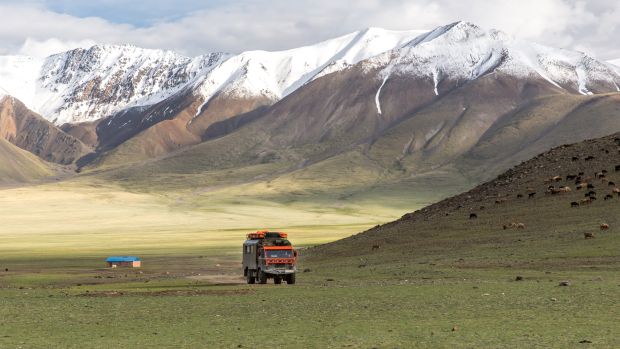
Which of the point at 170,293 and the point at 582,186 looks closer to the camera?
the point at 170,293

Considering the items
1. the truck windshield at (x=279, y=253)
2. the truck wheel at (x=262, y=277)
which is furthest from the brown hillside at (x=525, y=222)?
the truck wheel at (x=262, y=277)

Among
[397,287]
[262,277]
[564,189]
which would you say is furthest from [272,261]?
[564,189]

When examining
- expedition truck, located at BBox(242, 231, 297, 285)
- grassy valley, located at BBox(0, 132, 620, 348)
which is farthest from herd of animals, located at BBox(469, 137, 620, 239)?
expedition truck, located at BBox(242, 231, 297, 285)

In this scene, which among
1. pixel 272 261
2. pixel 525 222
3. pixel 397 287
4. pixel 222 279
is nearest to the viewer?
pixel 397 287

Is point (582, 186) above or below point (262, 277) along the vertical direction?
above

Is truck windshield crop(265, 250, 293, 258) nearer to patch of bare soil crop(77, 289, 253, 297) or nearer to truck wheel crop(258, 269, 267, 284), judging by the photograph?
truck wheel crop(258, 269, 267, 284)

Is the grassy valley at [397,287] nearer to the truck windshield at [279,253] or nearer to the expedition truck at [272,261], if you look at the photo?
the expedition truck at [272,261]

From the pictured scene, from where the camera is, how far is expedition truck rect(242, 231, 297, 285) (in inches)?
2188

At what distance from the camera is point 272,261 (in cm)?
5591

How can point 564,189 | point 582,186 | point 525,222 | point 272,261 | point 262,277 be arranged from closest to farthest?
point 272,261, point 262,277, point 525,222, point 582,186, point 564,189

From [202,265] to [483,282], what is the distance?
38.2m

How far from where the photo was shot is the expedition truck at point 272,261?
2188 inches

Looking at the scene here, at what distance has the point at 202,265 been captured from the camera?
81.1 m

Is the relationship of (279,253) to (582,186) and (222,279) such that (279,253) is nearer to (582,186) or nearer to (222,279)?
(222,279)
